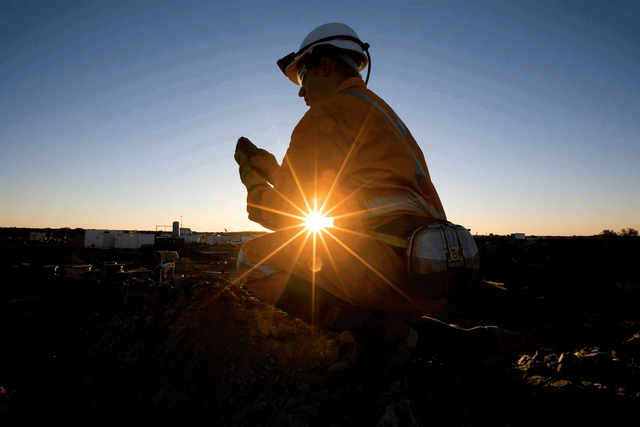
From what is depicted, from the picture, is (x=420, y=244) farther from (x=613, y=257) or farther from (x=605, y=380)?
(x=613, y=257)

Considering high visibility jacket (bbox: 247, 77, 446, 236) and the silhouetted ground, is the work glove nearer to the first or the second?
high visibility jacket (bbox: 247, 77, 446, 236)

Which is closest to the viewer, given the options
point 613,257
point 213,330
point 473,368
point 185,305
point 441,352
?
point 473,368

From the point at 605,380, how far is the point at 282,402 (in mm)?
2232

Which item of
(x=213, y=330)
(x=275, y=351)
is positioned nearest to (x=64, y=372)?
(x=213, y=330)

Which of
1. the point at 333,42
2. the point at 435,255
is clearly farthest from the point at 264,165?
the point at 435,255

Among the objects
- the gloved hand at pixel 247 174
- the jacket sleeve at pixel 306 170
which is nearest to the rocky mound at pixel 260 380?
the jacket sleeve at pixel 306 170

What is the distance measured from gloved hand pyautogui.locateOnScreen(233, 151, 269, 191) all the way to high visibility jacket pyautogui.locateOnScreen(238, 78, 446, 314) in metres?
0.16

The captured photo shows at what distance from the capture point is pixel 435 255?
1.58m

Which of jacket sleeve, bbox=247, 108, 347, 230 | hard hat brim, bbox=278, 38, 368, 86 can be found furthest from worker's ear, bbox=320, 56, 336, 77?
jacket sleeve, bbox=247, 108, 347, 230

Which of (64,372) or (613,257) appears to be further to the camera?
(613,257)

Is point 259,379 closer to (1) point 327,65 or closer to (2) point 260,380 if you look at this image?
(2) point 260,380

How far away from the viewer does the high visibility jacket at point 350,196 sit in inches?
71.1

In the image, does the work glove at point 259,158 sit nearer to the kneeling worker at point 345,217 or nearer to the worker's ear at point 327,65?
the kneeling worker at point 345,217

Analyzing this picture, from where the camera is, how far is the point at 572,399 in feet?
6.25
